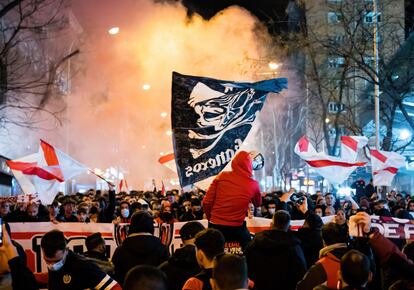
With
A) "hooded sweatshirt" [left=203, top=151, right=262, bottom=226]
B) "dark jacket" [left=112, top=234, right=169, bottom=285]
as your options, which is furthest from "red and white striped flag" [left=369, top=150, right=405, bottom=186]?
"dark jacket" [left=112, top=234, right=169, bottom=285]

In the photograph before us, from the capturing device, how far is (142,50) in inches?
1073

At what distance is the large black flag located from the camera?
24.3 feet

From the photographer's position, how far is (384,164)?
13516mm

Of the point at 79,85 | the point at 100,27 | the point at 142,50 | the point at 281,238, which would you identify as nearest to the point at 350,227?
the point at 281,238

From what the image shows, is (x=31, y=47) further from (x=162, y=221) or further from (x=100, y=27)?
(x=162, y=221)

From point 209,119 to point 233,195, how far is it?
1.99 m

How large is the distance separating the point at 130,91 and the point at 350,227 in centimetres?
2741

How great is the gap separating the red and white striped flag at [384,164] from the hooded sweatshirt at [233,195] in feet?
27.1

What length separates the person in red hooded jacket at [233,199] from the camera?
5.80 metres

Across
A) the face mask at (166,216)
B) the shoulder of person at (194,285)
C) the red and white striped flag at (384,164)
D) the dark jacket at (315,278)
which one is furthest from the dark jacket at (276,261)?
the red and white striped flag at (384,164)

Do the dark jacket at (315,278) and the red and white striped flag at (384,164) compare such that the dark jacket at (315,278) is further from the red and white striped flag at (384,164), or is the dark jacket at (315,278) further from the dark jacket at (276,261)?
the red and white striped flag at (384,164)

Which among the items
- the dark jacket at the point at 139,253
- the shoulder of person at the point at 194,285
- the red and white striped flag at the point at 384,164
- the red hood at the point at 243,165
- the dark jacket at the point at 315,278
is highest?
the red and white striped flag at the point at 384,164

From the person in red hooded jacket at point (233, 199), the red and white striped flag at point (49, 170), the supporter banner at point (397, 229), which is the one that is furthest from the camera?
the red and white striped flag at point (49, 170)

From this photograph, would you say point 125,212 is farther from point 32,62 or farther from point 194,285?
point 32,62
